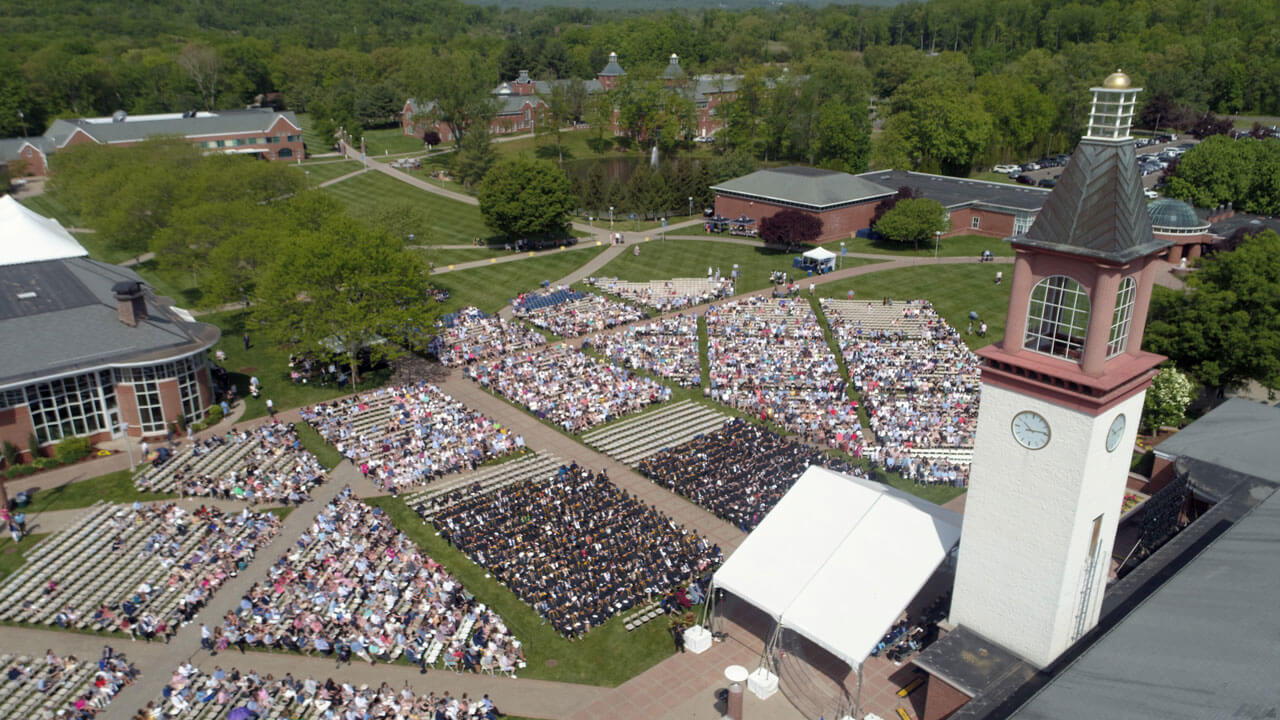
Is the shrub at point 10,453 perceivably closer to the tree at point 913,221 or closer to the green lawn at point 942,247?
the green lawn at point 942,247

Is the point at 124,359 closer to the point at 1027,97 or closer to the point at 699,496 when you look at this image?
the point at 699,496

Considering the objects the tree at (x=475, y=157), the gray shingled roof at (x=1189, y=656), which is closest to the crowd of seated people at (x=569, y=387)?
the gray shingled roof at (x=1189, y=656)

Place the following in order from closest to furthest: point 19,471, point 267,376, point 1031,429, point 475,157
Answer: point 1031,429 → point 19,471 → point 267,376 → point 475,157

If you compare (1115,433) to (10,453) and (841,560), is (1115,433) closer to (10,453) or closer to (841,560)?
(841,560)

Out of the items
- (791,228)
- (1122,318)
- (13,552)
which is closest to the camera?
(1122,318)

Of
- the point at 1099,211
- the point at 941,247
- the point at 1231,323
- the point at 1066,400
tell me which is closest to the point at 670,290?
the point at 941,247
